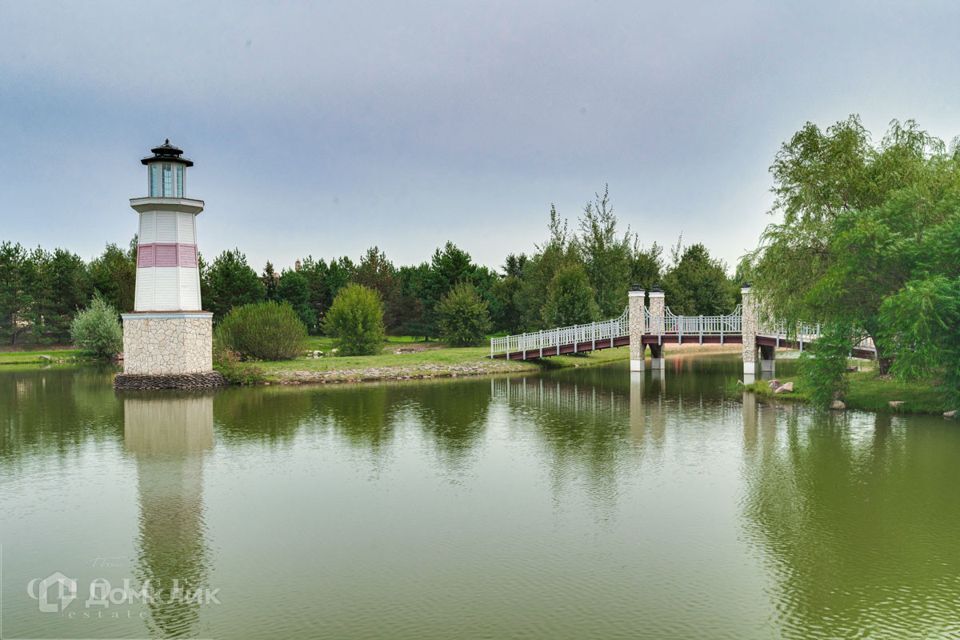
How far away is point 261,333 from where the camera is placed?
137 ft

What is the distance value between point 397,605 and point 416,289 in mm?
57618

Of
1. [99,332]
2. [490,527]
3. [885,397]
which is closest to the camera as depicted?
[490,527]

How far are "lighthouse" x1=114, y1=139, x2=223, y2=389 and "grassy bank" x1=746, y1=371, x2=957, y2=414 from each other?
2442 centimetres

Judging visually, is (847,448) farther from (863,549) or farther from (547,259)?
(547,259)

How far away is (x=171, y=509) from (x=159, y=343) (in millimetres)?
22115

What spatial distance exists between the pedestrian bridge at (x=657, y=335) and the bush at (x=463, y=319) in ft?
24.1

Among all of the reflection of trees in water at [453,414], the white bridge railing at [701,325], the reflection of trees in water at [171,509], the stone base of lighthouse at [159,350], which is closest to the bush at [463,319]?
the white bridge railing at [701,325]

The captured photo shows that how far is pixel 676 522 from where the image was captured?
42.5 feet

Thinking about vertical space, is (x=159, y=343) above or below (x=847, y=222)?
below

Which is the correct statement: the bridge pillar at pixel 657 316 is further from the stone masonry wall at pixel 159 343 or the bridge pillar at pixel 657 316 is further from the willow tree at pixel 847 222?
the stone masonry wall at pixel 159 343

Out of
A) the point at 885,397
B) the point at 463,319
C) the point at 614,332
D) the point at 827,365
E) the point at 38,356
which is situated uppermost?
the point at 463,319

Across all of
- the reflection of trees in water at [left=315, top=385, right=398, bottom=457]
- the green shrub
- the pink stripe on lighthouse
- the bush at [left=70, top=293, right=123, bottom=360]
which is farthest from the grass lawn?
the reflection of trees in water at [left=315, top=385, right=398, bottom=457]

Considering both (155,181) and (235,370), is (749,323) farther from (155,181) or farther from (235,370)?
(155,181)

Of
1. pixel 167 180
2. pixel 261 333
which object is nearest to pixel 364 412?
pixel 167 180
